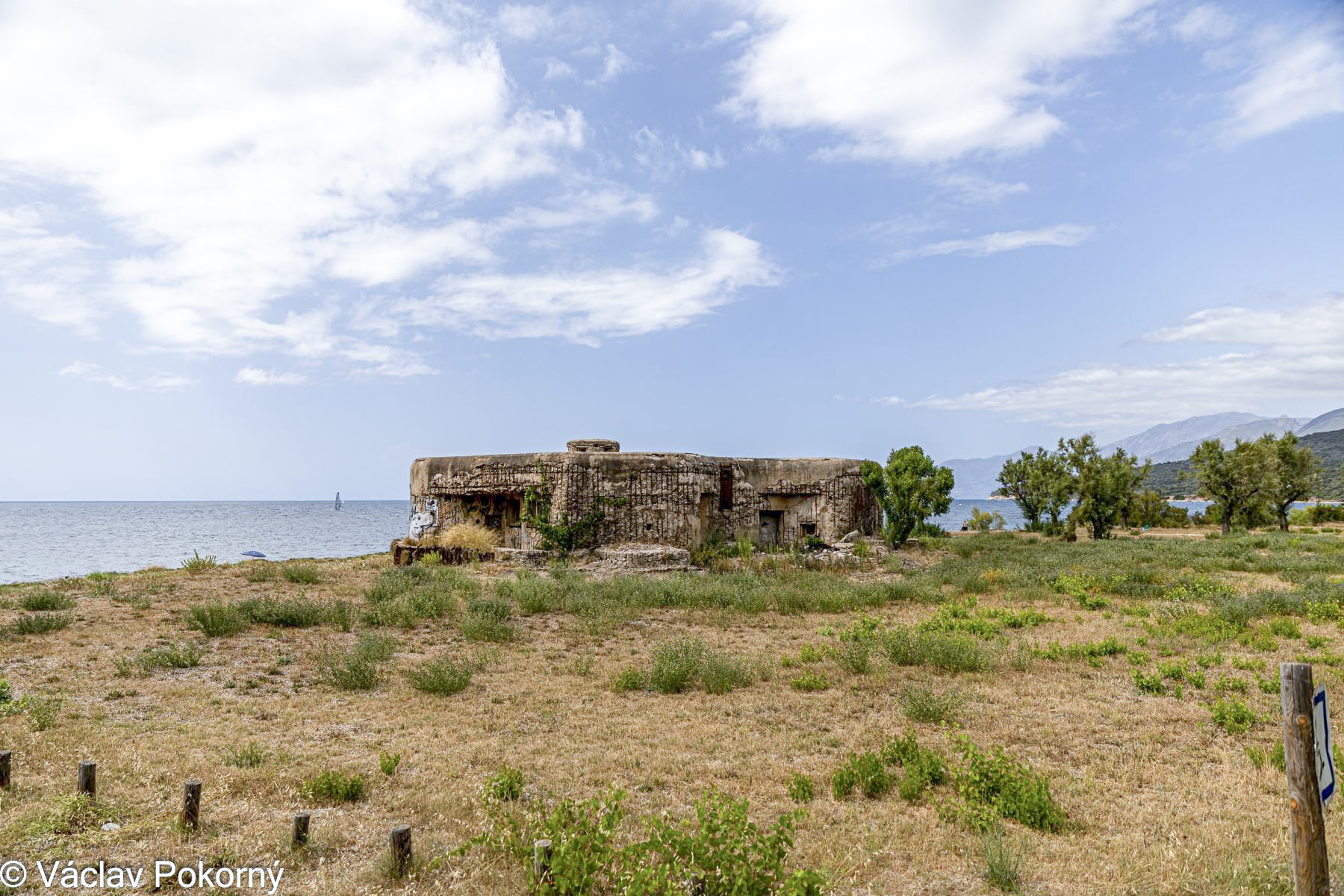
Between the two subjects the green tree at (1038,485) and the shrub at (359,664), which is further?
the green tree at (1038,485)

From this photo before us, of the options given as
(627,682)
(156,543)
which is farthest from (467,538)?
(156,543)

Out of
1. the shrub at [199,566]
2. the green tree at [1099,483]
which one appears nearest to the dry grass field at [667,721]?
the shrub at [199,566]

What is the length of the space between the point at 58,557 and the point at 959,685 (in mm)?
51551

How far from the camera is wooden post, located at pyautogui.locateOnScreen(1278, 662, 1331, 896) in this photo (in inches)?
128

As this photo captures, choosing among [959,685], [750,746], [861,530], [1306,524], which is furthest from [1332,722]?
[1306,524]

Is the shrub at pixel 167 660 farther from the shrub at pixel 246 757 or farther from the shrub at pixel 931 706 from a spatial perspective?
the shrub at pixel 931 706

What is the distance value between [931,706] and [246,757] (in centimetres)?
616

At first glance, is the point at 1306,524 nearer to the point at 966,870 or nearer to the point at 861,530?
the point at 861,530

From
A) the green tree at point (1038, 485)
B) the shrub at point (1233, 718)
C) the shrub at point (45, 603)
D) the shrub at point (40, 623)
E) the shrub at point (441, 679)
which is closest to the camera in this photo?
the shrub at point (1233, 718)

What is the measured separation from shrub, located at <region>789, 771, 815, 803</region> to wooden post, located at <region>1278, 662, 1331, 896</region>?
9.08ft

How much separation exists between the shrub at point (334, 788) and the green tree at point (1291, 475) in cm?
3797

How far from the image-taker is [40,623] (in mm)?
10273

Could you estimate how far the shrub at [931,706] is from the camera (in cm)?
693

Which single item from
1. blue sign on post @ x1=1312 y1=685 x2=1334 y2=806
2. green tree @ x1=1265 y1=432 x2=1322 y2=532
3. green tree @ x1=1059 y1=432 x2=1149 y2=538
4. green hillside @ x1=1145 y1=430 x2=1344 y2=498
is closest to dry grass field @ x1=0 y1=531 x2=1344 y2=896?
blue sign on post @ x1=1312 y1=685 x2=1334 y2=806
